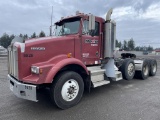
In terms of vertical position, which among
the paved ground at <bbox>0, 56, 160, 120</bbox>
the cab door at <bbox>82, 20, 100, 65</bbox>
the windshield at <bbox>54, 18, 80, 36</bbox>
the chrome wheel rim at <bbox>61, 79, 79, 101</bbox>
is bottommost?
the paved ground at <bbox>0, 56, 160, 120</bbox>

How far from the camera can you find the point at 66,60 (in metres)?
4.55

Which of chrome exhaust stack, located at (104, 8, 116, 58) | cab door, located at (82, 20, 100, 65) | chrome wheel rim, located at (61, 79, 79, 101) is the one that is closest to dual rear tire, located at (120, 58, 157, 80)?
chrome exhaust stack, located at (104, 8, 116, 58)

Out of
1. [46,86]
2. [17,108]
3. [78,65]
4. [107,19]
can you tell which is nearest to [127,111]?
[78,65]

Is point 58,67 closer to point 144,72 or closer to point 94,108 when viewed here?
point 94,108

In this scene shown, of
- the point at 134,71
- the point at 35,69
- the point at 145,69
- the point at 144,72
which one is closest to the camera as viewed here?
the point at 35,69

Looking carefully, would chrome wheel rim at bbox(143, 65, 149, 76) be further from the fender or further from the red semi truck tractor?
the fender

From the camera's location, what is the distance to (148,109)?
4.46m

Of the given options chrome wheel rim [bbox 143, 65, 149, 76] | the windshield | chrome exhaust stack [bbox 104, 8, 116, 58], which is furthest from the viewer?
chrome wheel rim [bbox 143, 65, 149, 76]

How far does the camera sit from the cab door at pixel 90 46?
545cm

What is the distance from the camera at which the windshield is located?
544 cm

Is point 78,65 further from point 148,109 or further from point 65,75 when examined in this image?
point 148,109

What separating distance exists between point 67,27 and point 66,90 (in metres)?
2.34

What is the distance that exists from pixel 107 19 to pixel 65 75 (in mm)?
2950

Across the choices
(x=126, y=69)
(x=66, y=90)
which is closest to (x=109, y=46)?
(x=126, y=69)
